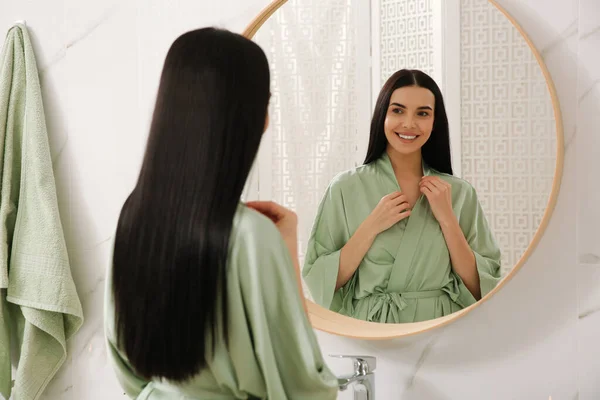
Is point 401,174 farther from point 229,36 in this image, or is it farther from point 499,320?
point 229,36

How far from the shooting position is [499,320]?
1.19m

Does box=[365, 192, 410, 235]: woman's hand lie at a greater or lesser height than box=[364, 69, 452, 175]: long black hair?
lesser

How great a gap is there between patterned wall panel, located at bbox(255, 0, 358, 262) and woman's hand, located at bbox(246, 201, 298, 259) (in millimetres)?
358

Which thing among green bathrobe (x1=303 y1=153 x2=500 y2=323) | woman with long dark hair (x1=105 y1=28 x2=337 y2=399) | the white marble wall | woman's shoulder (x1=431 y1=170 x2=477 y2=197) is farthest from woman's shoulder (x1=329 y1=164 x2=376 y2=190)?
woman with long dark hair (x1=105 y1=28 x2=337 y2=399)

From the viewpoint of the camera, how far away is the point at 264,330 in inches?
31.7

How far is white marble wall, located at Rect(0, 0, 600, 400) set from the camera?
1.13 meters

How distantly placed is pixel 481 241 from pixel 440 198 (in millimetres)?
97

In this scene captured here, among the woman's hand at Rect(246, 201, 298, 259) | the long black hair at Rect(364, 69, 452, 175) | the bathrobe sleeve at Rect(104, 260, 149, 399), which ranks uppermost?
the long black hair at Rect(364, 69, 452, 175)

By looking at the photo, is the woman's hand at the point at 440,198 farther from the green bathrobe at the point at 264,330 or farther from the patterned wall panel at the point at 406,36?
the green bathrobe at the point at 264,330

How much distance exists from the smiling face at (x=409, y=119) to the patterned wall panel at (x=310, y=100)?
0.07 metres

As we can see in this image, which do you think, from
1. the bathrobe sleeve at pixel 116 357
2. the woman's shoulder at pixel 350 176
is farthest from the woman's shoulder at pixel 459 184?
the bathrobe sleeve at pixel 116 357

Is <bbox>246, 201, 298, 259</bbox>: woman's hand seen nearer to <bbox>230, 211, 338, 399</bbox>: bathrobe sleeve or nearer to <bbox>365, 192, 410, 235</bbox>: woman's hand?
<bbox>230, 211, 338, 399</bbox>: bathrobe sleeve

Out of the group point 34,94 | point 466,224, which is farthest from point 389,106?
point 34,94

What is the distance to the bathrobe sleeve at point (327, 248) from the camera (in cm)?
126
